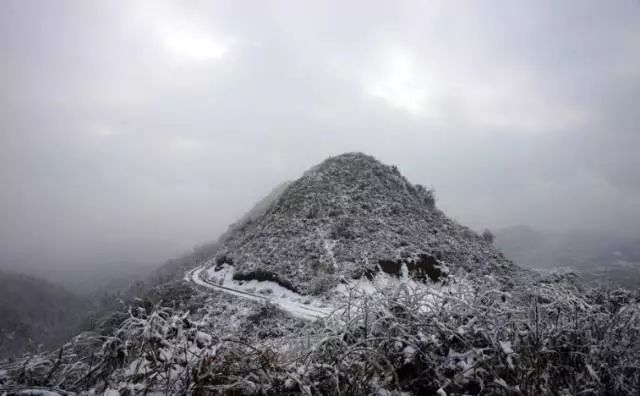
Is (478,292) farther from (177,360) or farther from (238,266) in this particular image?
(238,266)

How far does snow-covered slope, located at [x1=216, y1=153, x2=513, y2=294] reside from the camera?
1147 inches

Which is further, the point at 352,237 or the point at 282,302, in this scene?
the point at 352,237

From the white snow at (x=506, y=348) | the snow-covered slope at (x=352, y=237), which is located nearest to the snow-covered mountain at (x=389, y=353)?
the white snow at (x=506, y=348)

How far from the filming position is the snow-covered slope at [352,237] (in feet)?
95.6

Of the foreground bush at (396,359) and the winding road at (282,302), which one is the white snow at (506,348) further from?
the winding road at (282,302)

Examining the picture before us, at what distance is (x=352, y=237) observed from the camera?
3347 cm

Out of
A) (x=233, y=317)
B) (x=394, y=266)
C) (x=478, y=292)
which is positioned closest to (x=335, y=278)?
(x=394, y=266)

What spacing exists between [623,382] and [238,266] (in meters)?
33.7

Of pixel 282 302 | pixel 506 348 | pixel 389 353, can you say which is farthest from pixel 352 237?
pixel 506 348

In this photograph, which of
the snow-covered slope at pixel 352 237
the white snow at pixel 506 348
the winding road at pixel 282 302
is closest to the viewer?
the white snow at pixel 506 348

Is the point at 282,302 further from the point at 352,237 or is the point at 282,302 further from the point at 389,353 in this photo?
the point at 389,353

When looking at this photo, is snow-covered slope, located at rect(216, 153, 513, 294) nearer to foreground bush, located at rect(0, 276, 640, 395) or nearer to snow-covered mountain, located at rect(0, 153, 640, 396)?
snow-covered mountain, located at rect(0, 153, 640, 396)

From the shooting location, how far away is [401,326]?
339 centimetres

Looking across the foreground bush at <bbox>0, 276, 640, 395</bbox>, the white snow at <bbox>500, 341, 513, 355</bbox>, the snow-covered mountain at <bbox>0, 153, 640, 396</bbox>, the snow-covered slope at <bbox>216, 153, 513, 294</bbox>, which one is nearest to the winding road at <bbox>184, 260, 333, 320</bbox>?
the snow-covered slope at <bbox>216, 153, 513, 294</bbox>
